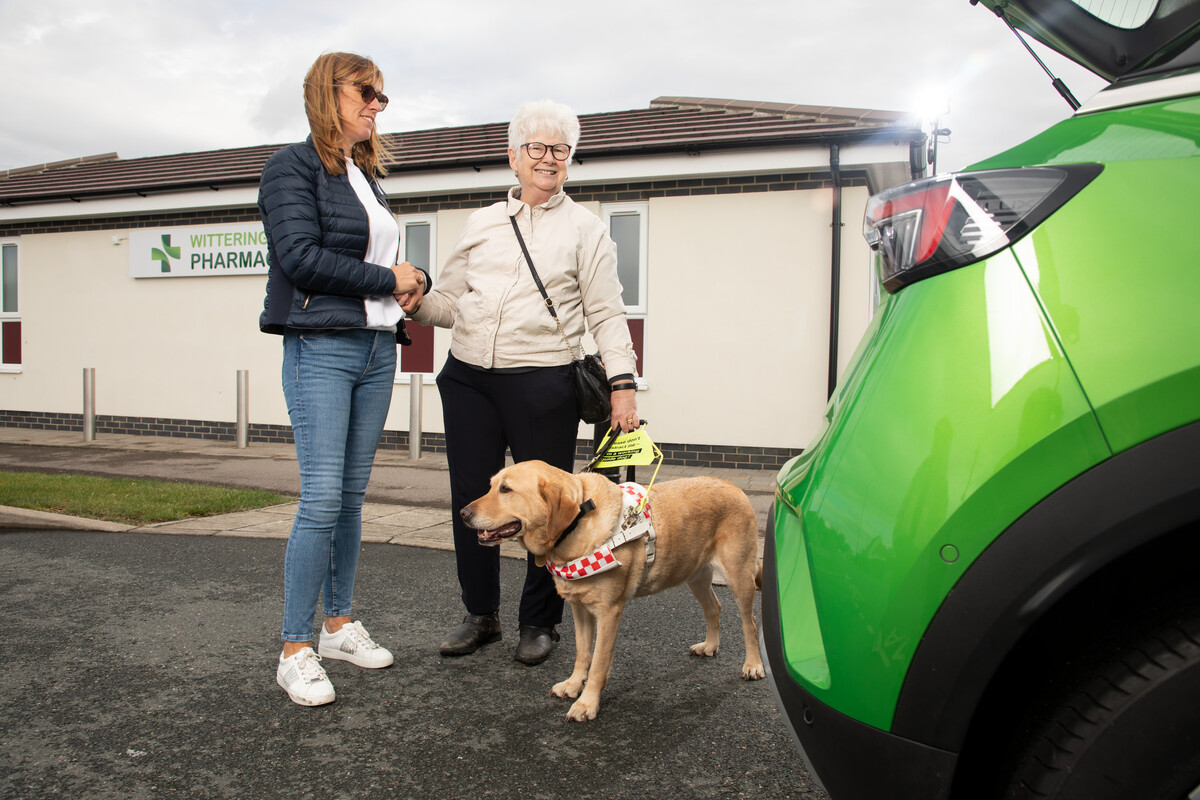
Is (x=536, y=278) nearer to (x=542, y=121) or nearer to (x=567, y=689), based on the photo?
(x=542, y=121)

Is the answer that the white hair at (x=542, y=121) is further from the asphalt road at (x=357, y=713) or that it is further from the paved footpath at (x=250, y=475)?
the paved footpath at (x=250, y=475)

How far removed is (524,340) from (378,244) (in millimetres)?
686

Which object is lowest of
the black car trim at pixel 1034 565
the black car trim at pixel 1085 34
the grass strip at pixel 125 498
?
the grass strip at pixel 125 498

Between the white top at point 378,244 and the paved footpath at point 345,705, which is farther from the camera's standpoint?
the white top at point 378,244

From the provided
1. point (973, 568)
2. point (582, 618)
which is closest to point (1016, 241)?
point (973, 568)

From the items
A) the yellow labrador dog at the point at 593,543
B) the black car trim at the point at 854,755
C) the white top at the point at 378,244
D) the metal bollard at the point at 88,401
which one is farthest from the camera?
the metal bollard at the point at 88,401

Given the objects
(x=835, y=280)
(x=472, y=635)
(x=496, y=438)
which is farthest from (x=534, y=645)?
(x=835, y=280)

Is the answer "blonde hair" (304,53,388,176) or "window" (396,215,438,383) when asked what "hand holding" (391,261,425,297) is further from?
"window" (396,215,438,383)

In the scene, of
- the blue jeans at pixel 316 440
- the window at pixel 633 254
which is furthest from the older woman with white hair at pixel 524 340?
the window at pixel 633 254

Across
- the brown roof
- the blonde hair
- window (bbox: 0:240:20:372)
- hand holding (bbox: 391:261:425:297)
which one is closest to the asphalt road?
hand holding (bbox: 391:261:425:297)

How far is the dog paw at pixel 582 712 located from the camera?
110 inches

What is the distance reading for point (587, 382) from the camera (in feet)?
11.3

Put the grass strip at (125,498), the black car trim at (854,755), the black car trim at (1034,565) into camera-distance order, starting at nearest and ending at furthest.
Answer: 1. the black car trim at (1034,565)
2. the black car trim at (854,755)
3. the grass strip at (125,498)

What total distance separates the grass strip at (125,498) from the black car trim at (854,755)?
18.7ft
